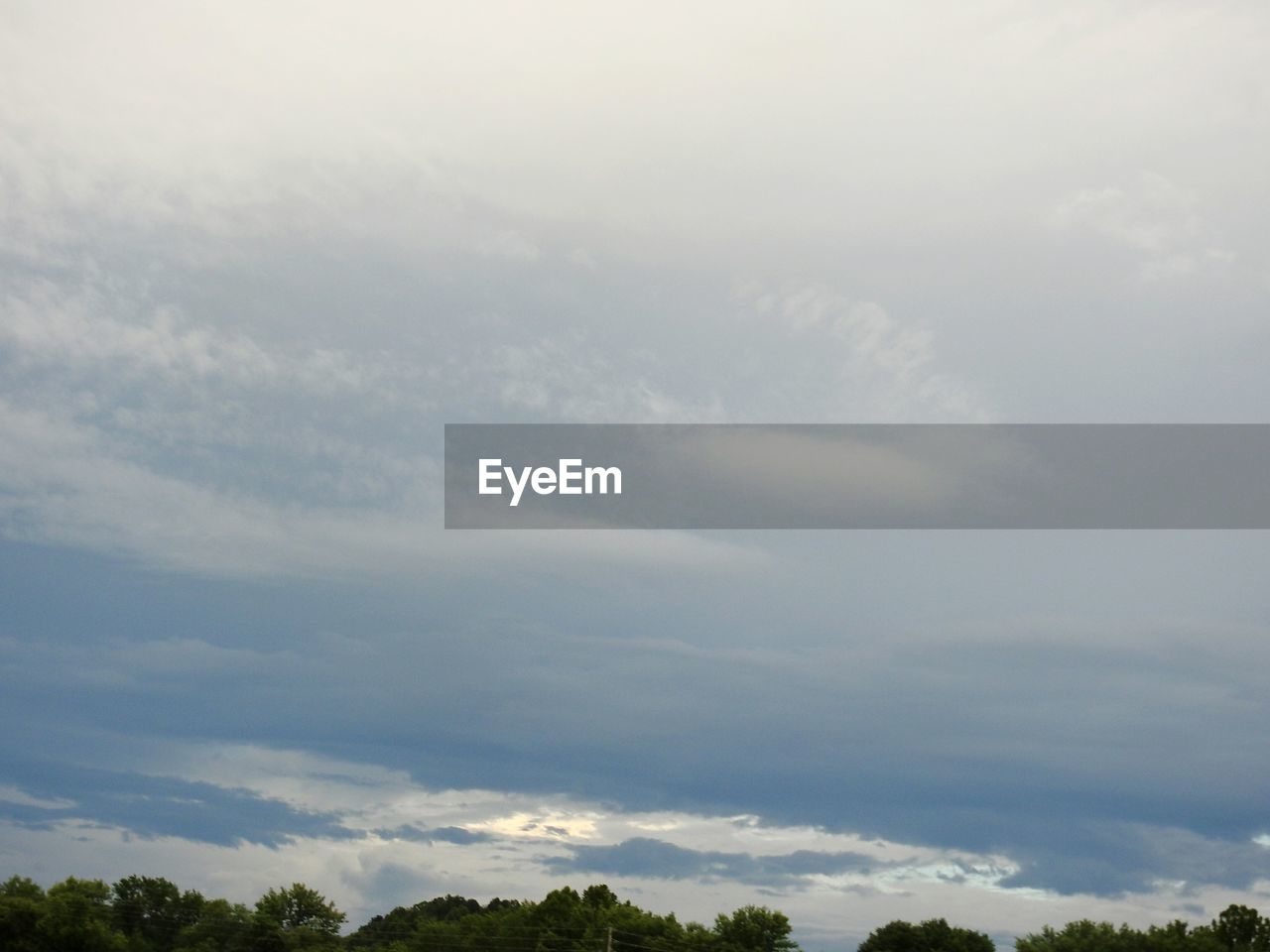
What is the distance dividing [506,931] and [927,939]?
31528 millimetres

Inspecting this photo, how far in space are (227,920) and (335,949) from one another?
8618 millimetres

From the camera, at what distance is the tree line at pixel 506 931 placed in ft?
312

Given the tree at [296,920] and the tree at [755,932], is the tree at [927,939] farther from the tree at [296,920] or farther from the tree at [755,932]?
the tree at [296,920]

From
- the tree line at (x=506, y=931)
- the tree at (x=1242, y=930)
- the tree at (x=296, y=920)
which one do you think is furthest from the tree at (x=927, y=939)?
the tree at (x=296, y=920)

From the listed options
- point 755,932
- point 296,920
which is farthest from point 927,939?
point 296,920

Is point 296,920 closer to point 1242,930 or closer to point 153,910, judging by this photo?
point 153,910

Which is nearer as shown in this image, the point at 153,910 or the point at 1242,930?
the point at 1242,930

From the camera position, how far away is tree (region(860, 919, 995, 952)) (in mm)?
98750

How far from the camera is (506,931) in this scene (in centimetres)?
10238

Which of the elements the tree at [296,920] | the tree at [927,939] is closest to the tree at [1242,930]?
the tree at [927,939]

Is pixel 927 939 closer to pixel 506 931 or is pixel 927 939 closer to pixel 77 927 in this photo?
pixel 506 931

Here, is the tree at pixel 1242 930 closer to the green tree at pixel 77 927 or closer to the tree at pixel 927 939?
the tree at pixel 927 939

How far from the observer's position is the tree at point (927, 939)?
324ft

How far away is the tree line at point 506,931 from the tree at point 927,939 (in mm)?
75
